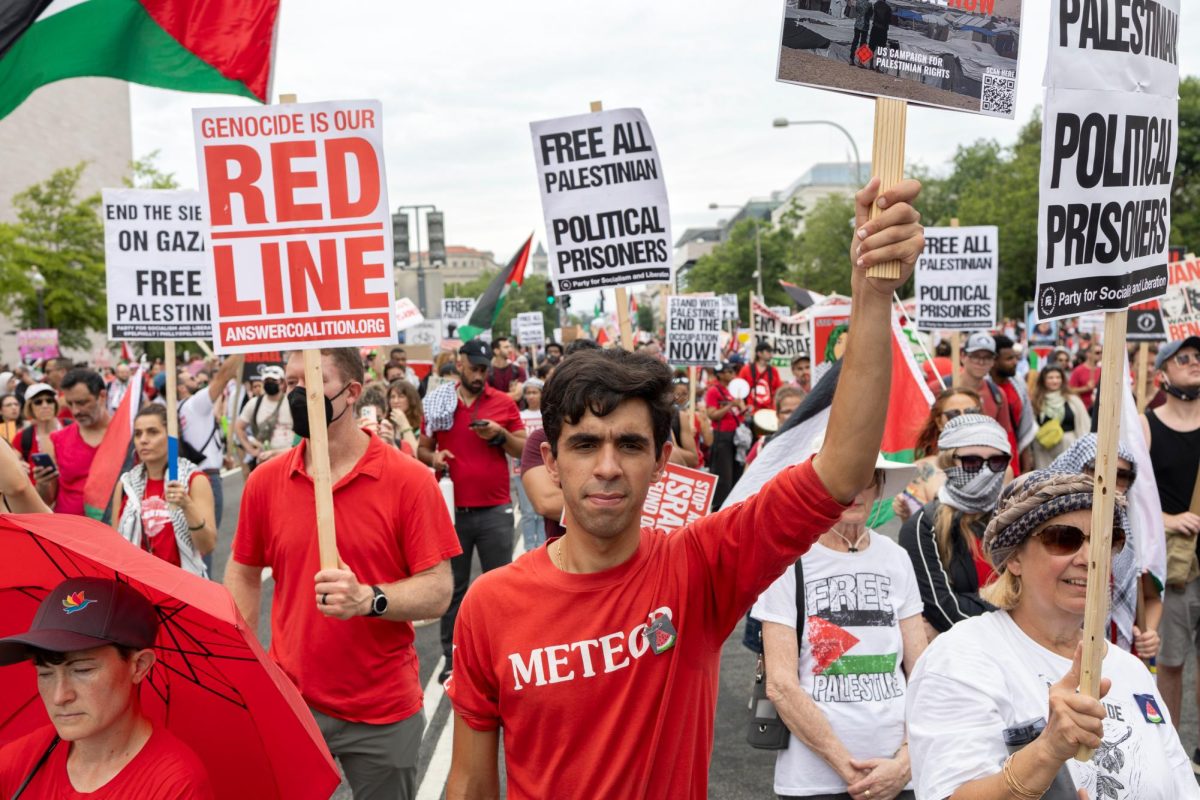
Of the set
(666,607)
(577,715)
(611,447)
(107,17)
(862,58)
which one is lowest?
(577,715)

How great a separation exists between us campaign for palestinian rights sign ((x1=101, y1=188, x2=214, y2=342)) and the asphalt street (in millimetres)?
2417

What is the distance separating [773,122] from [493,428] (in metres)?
35.2

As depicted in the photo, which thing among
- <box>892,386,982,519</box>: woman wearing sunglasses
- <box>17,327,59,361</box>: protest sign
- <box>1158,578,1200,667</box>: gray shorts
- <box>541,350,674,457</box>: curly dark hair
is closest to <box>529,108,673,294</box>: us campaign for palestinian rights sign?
<box>892,386,982,519</box>: woman wearing sunglasses

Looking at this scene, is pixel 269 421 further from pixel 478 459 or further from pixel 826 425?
pixel 826 425

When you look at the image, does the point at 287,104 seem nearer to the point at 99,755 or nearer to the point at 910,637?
the point at 99,755

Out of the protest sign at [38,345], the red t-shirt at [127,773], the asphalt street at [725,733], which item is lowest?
the asphalt street at [725,733]

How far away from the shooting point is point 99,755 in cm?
263

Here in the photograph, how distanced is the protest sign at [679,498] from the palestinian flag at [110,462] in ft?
9.44

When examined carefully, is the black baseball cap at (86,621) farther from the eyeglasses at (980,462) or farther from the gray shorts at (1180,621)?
the gray shorts at (1180,621)

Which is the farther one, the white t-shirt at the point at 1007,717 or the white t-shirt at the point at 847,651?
the white t-shirt at the point at 847,651

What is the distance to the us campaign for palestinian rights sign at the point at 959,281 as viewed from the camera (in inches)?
431

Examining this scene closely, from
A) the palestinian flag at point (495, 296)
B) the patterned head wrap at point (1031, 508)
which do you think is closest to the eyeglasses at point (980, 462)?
the patterned head wrap at point (1031, 508)

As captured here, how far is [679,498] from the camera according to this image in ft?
18.8

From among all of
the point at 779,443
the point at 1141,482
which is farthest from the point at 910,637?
the point at 1141,482
